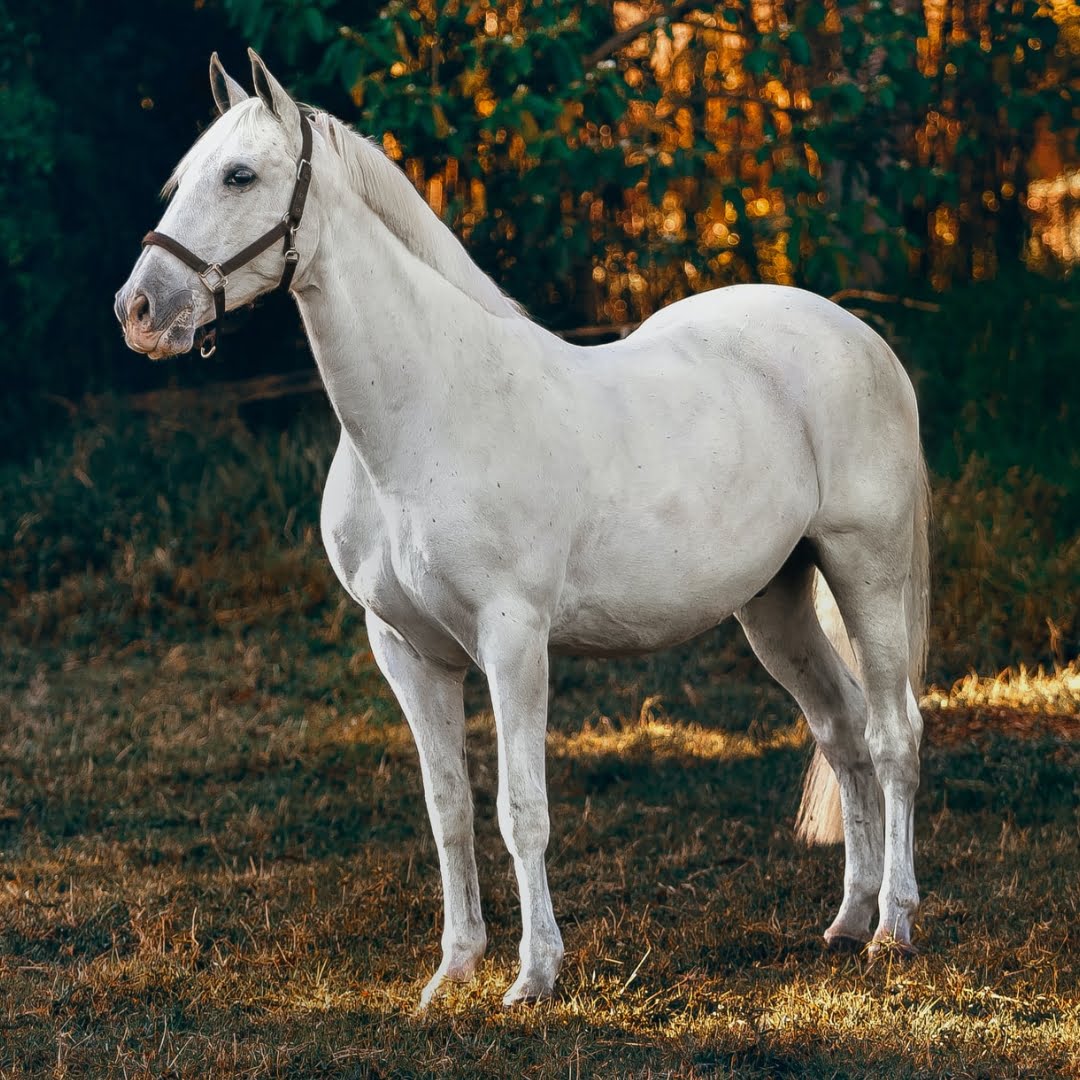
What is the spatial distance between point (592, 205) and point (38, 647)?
4292mm

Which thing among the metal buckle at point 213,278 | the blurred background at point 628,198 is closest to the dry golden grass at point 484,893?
the metal buckle at point 213,278

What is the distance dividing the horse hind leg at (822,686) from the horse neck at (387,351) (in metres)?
1.36

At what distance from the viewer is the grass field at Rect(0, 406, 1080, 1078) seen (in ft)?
11.7

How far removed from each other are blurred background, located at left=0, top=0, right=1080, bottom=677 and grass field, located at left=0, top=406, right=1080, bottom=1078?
6.4 inches

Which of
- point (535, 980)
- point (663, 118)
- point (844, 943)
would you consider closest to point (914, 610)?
point (844, 943)

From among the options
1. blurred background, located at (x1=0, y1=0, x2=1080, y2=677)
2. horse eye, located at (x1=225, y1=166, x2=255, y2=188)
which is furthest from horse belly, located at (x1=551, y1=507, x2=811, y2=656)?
blurred background, located at (x1=0, y1=0, x2=1080, y2=677)

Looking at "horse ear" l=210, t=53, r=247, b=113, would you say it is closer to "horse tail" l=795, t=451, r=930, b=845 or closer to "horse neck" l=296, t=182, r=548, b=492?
"horse neck" l=296, t=182, r=548, b=492

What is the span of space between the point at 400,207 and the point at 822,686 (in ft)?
6.54

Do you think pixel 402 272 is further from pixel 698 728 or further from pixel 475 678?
pixel 475 678

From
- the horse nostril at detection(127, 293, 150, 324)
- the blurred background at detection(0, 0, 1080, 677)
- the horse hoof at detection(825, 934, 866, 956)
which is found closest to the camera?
the horse nostril at detection(127, 293, 150, 324)

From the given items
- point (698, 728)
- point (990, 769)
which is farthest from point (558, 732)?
point (990, 769)

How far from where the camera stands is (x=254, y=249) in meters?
3.46

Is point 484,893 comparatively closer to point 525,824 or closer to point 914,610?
point 525,824

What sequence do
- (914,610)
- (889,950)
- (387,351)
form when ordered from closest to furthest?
1. (387,351)
2. (889,950)
3. (914,610)
